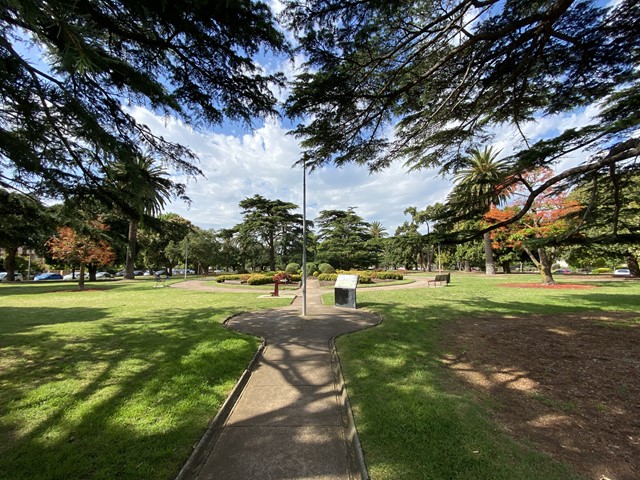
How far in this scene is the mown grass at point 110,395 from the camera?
110 inches

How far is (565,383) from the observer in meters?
4.45

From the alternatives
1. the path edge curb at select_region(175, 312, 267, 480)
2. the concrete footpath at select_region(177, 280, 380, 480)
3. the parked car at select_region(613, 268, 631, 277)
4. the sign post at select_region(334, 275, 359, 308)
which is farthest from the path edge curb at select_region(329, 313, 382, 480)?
the parked car at select_region(613, 268, 631, 277)

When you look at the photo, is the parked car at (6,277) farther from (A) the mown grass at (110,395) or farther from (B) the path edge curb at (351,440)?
(B) the path edge curb at (351,440)

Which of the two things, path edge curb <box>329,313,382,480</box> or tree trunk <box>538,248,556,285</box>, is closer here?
path edge curb <box>329,313,382,480</box>

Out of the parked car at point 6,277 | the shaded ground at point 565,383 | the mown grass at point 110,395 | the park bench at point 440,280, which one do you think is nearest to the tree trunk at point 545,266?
the park bench at point 440,280

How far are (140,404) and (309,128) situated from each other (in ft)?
20.8

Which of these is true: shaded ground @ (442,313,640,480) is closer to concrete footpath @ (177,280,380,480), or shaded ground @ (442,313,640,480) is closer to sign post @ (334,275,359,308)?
concrete footpath @ (177,280,380,480)

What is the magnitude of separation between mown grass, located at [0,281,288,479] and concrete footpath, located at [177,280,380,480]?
25 cm

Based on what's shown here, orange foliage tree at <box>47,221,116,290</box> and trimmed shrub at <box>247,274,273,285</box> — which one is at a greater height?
orange foliage tree at <box>47,221,116,290</box>

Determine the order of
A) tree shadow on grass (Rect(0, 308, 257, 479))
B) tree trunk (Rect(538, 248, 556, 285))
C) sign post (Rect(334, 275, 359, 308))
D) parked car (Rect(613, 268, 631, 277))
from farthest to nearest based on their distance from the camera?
parked car (Rect(613, 268, 631, 277))
tree trunk (Rect(538, 248, 556, 285))
sign post (Rect(334, 275, 359, 308))
tree shadow on grass (Rect(0, 308, 257, 479))

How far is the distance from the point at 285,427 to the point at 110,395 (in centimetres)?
274

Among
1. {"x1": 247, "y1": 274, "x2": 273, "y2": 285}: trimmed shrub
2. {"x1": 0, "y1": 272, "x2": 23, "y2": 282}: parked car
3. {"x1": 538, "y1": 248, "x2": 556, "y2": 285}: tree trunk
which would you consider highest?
{"x1": 538, "y1": 248, "x2": 556, "y2": 285}: tree trunk

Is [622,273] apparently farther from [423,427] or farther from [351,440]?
[351,440]

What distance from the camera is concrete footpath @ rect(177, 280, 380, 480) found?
2695mm
